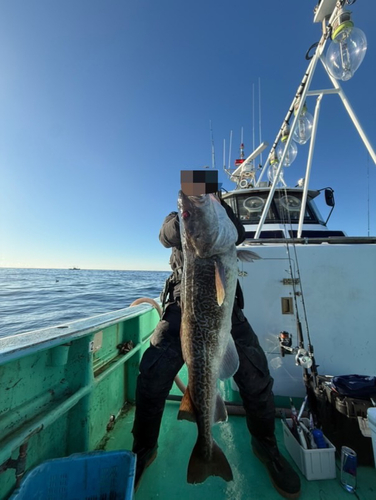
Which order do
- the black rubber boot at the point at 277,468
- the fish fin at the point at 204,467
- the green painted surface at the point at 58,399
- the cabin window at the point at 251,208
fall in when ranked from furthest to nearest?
the cabin window at the point at 251,208
the black rubber boot at the point at 277,468
the fish fin at the point at 204,467
the green painted surface at the point at 58,399

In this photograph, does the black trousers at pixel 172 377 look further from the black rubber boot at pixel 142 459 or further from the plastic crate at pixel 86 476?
the plastic crate at pixel 86 476

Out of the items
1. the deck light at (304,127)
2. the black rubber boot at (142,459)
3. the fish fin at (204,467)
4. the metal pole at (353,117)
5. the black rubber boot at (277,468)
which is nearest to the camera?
the fish fin at (204,467)

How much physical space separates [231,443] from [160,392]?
3.93 feet

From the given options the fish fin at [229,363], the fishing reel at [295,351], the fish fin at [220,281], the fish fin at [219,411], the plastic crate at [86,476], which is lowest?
the plastic crate at [86,476]

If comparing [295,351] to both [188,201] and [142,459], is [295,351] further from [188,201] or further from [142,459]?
[188,201]

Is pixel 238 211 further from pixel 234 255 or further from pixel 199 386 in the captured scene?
pixel 199 386

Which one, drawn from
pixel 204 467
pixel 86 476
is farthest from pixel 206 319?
pixel 86 476

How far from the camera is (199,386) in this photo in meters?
1.77

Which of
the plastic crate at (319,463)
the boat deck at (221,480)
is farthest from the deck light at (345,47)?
the boat deck at (221,480)

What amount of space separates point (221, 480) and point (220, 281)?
1.86 metres

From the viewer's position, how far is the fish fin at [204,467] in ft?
5.73

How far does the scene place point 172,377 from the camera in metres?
2.13

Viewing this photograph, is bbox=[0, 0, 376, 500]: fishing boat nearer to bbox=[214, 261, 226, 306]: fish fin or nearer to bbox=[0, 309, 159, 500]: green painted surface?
bbox=[0, 309, 159, 500]: green painted surface

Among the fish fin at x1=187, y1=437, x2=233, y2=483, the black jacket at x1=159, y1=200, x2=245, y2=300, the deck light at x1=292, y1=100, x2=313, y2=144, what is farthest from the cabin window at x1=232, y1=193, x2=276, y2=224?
the fish fin at x1=187, y1=437, x2=233, y2=483
